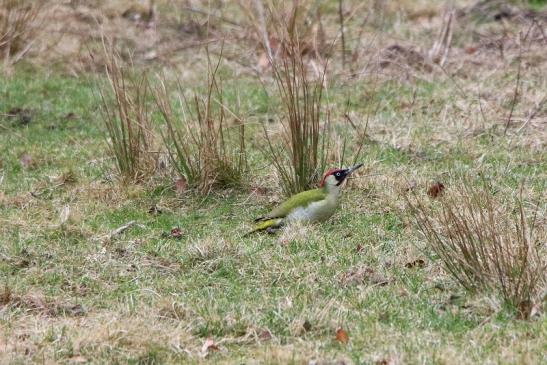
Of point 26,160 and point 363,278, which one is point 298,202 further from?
point 26,160

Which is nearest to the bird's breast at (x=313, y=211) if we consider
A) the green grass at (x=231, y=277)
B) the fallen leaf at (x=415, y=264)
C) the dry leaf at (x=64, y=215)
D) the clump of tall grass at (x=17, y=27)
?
the green grass at (x=231, y=277)

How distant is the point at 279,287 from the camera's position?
Answer: 5.61m

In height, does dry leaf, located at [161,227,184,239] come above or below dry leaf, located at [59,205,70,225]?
below

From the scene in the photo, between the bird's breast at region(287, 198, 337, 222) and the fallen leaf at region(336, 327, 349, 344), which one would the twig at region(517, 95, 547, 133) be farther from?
the fallen leaf at region(336, 327, 349, 344)

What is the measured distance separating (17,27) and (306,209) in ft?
17.1

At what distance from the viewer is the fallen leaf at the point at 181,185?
24.4ft

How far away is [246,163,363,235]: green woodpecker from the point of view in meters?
6.63

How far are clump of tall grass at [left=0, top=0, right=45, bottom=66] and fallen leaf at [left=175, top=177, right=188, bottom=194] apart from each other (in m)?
3.45

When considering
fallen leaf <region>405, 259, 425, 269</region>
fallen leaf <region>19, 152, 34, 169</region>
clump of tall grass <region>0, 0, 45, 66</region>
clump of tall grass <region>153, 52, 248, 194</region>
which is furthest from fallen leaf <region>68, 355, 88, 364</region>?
clump of tall grass <region>0, 0, 45, 66</region>

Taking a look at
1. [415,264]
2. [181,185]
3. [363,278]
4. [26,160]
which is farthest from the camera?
[26,160]

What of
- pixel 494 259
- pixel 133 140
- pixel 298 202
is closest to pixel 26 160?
pixel 133 140

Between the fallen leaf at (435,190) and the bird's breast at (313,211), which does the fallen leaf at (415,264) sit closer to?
the bird's breast at (313,211)

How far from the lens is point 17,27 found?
35.0 feet

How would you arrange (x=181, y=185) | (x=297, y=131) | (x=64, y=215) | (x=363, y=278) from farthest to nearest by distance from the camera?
(x=181, y=185), (x=297, y=131), (x=64, y=215), (x=363, y=278)
